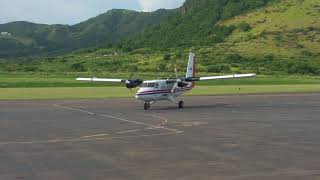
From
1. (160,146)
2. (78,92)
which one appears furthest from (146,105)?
(78,92)

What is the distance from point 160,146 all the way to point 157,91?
82.3ft

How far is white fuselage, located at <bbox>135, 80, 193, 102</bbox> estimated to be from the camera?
49.0 m

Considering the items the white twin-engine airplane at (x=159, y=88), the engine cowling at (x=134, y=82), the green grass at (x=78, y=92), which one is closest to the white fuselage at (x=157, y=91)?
the white twin-engine airplane at (x=159, y=88)

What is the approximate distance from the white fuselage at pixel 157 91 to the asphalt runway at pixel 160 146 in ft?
16.9

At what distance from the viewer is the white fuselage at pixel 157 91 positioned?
4903 centimetres

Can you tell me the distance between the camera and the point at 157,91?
50.1 meters

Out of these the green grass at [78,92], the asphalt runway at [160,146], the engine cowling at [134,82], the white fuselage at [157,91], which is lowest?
the asphalt runway at [160,146]

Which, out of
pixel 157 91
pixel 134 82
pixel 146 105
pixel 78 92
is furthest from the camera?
pixel 78 92

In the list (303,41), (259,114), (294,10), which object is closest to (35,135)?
(259,114)

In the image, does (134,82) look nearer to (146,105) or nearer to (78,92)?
(146,105)

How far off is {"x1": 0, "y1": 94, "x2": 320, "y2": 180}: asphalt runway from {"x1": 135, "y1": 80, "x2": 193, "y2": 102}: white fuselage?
16.9 ft

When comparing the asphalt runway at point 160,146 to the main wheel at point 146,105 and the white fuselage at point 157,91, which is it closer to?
the main wheel at point 146,105

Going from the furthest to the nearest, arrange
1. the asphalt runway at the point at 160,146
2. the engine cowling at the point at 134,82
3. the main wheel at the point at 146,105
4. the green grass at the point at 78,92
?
the green grass at the point at 78,92
the engine cowling at the point at 134,82
the main wheel at the point at 146,105
the asphalt runway at the point at 160,146

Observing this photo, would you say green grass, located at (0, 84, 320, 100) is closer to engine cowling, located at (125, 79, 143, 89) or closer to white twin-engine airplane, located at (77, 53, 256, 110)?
engine cowling, located at (125, 79, 143, 89)
